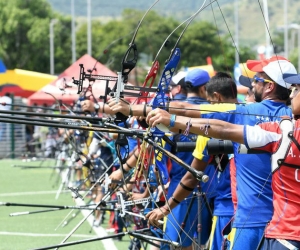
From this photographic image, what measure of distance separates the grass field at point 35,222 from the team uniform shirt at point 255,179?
5424 millimetres

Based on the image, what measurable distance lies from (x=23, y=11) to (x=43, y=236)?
63.8 meters

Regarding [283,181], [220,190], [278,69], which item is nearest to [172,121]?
[283,181]

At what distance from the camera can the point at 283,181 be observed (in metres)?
5.46

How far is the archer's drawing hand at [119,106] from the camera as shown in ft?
19.1

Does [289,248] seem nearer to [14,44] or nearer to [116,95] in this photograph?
[116,95]

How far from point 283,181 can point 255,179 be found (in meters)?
0.66

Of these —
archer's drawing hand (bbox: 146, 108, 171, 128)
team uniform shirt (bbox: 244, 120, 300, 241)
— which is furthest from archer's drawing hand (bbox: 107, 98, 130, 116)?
team uniform shirt (bbox: 244, 120, 300, 241)

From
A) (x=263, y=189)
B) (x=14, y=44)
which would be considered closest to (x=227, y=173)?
(x=263, y=189)

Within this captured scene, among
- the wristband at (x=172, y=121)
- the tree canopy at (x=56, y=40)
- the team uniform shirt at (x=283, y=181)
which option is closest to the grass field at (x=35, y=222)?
the wristband at (x=172, y=121)

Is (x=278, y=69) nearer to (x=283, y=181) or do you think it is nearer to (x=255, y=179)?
(x=255, y=179)

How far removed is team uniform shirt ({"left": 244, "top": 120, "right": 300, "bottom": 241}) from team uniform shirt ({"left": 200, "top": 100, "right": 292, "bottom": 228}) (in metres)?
0.55

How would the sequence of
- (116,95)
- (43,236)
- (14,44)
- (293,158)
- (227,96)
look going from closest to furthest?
(293,158) → (116,95) → (227,96) → (43,236) → (14,44)

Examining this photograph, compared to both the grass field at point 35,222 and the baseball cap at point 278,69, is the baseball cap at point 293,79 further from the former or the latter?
the grass field at point 35,222

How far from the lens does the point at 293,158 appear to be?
5375 mm
